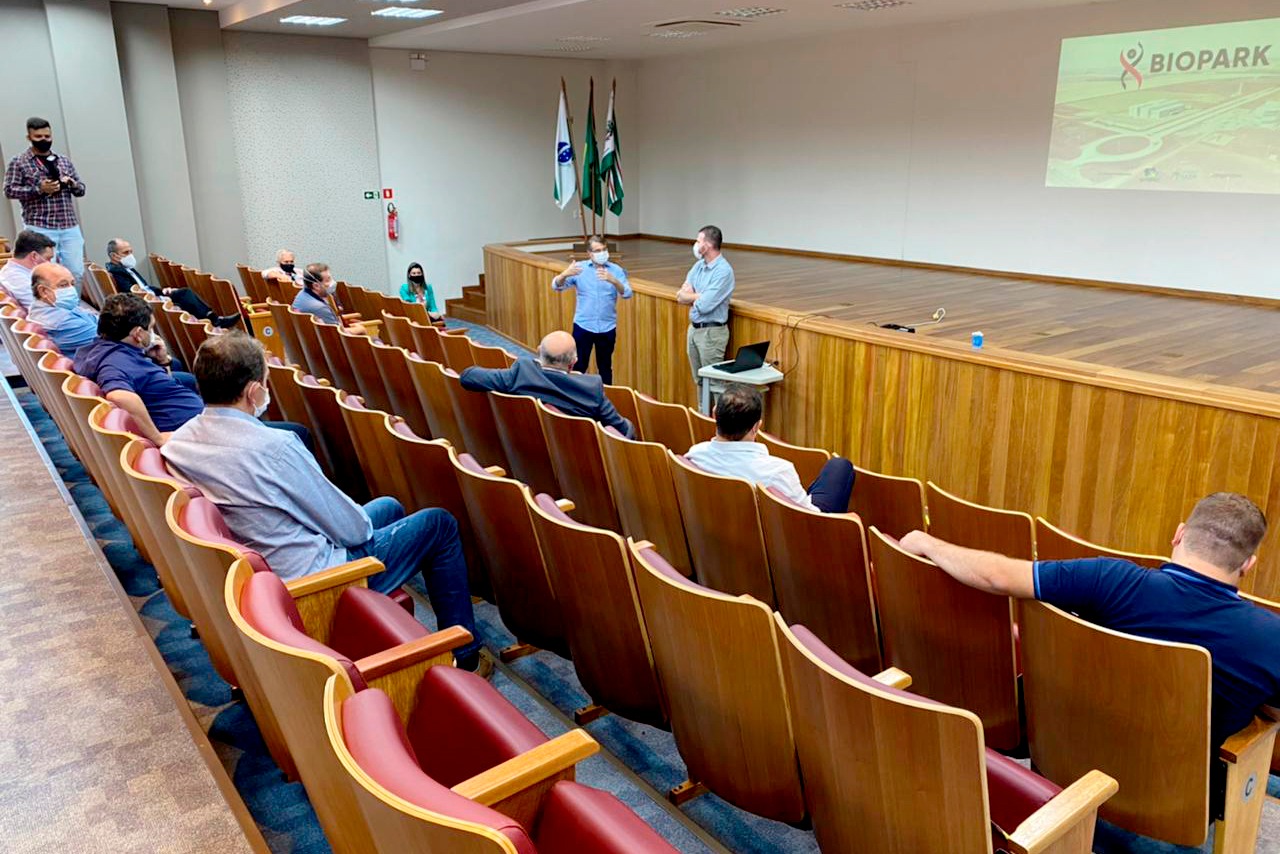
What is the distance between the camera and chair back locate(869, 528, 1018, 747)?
199 centimetres

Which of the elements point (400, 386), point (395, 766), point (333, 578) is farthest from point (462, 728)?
point (400, 386)

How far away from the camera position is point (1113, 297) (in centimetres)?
761

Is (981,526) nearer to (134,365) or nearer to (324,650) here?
(324,650)

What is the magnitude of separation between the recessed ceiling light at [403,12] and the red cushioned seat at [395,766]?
7.94 meters

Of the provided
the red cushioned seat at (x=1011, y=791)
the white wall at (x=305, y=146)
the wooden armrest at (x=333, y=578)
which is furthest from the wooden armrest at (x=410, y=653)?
the white wall at (x=305, y=146)

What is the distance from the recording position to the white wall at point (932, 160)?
295 inches

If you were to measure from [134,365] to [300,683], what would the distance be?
280cm

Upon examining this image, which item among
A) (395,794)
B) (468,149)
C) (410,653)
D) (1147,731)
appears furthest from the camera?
(468,149)

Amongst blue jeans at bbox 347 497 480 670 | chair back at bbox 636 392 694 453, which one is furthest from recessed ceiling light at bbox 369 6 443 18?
blue jeans at bbox 347 497 480 670

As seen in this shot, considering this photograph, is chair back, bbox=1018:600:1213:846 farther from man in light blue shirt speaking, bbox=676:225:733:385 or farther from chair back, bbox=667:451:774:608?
man in light blue shirt speaking, bbox=676:225:733:385

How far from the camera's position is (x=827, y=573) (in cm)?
237

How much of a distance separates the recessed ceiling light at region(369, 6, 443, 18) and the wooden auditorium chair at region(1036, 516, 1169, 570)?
721 cm

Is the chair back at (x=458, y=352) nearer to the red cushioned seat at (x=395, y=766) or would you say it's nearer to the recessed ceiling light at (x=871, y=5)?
the red cushioned seat at (x=395, y=766)

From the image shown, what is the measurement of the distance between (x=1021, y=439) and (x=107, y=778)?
396 centimetres
